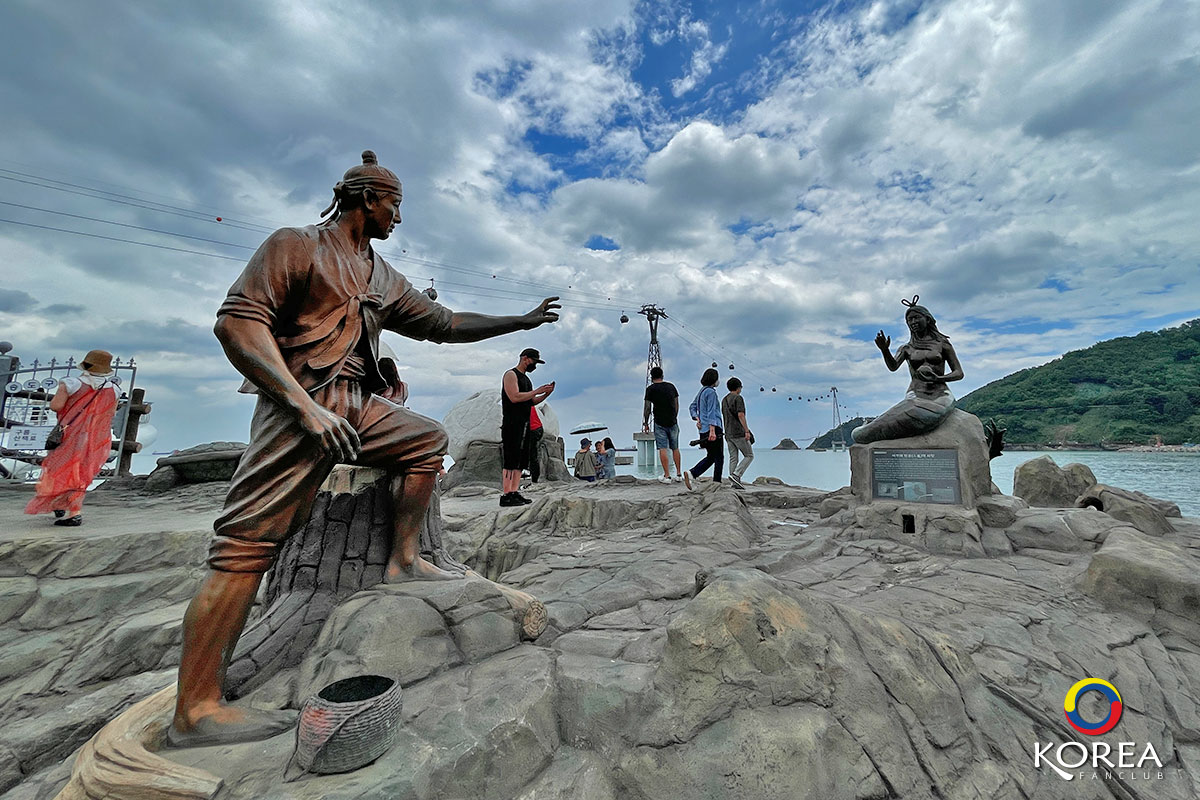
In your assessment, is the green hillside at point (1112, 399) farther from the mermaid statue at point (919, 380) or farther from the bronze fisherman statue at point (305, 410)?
the bronze fisherman statue at point (305, 410)

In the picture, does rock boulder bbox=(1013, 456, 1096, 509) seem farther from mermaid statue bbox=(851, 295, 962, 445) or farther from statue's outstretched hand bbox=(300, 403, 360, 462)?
statue's outstretched hand bbox=(300, 403, 360, 462)

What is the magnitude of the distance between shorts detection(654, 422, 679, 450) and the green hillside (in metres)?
15.9

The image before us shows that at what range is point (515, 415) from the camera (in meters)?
6.37

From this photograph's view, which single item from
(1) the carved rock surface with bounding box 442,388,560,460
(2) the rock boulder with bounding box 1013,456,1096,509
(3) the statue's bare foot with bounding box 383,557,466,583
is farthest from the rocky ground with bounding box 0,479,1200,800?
(1) the carved rock surface with bounding box 442,388,560,460

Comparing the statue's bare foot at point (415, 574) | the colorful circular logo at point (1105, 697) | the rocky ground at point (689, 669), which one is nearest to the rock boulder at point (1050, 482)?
the rocky ground at point (689, 669)

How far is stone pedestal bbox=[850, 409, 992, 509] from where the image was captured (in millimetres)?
5828

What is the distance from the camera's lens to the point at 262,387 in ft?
5.59

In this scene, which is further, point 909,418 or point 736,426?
point 736,426

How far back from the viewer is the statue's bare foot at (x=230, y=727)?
1547 mm

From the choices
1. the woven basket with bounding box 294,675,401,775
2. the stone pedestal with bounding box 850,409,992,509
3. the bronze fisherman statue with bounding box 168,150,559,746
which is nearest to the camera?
the woven basket with bounding box 294,675,401,775

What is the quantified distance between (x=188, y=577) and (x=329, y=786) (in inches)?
175

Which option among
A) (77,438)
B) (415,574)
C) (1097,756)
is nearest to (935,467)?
(1097,756)

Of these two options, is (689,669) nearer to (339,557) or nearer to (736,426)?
(339,557)

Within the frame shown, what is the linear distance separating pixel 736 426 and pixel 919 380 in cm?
249
